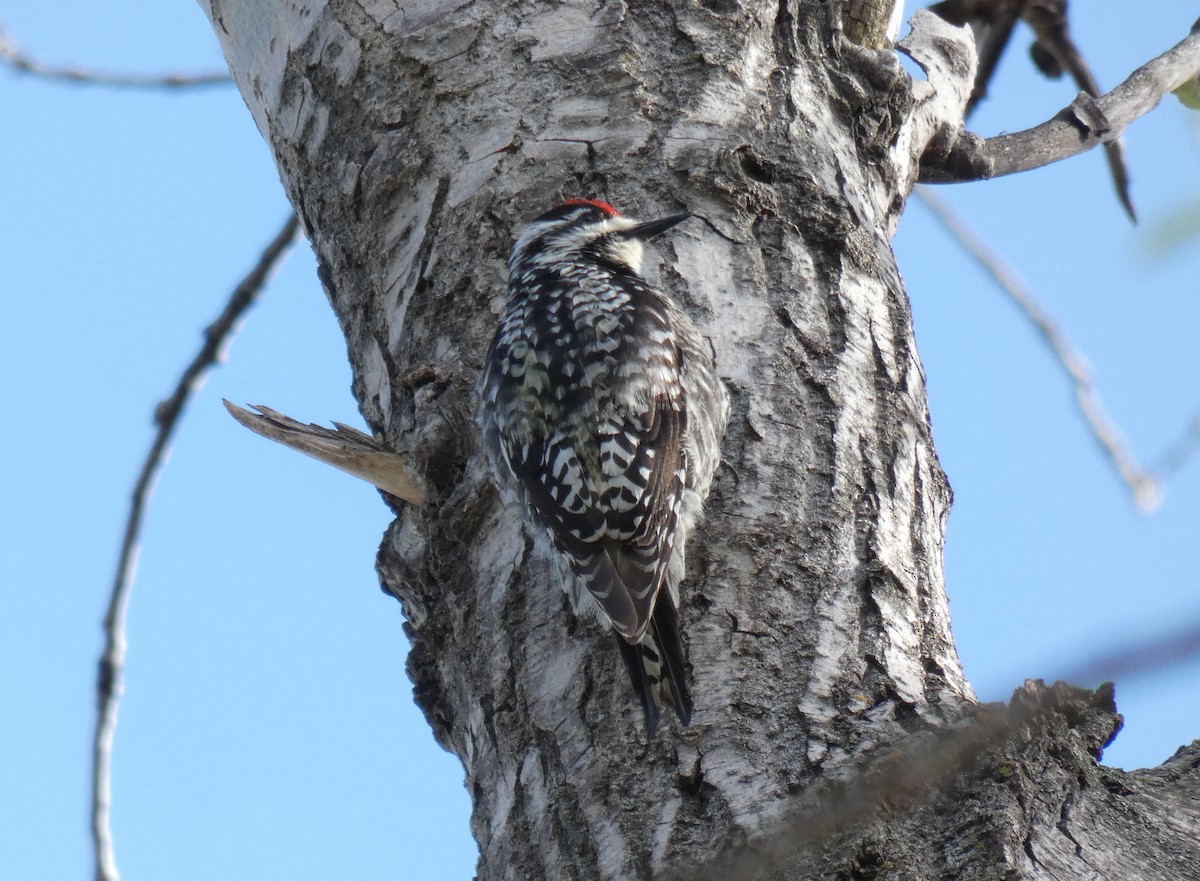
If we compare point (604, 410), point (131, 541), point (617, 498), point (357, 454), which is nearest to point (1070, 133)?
point (604, 410)

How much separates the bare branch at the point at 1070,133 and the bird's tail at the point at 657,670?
1.88 metres

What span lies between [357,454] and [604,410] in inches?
21.5

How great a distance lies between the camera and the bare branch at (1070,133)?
3.58m

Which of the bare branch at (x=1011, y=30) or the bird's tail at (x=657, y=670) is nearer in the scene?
the bird's tail at (x=657, y=670)

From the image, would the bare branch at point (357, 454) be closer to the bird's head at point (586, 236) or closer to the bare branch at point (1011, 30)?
the bird's head at point (586, 236)

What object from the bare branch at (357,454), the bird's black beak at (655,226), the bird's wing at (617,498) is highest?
the bird's black beak at (655,226)

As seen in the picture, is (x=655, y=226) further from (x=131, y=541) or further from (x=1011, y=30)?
(x=1011, y=30)

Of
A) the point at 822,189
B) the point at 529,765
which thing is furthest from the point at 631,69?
the point at 529,765

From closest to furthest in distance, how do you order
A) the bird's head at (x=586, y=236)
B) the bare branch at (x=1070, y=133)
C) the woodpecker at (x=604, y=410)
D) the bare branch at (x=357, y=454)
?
the woodpecker at (x=604, y=410)
the bare branch at (x=357, y=454)
the bird's head at (x=586, y=236)
the bare branch at (x=1070, y=133)

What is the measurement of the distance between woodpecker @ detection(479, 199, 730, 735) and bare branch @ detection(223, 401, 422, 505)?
0.64ft

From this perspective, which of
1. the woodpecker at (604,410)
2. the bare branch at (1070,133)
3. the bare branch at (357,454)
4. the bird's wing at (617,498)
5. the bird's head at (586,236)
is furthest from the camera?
the bare branch at (1070,133)

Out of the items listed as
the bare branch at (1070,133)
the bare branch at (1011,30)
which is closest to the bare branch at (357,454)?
the bare branch at (1070,133)

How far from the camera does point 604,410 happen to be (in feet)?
9.47

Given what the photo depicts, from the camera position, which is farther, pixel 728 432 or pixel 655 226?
pixel 655 226
